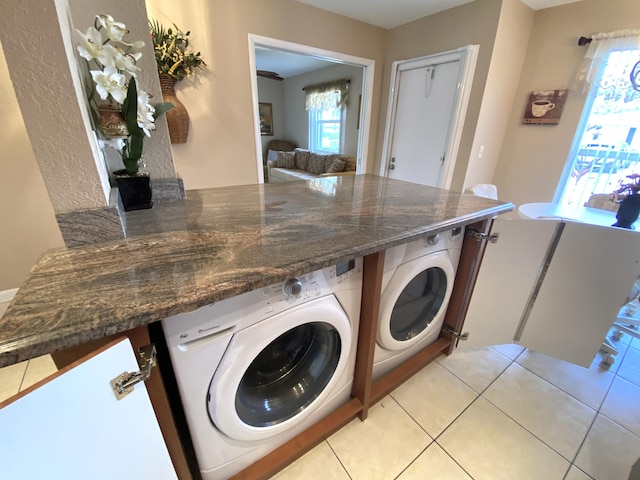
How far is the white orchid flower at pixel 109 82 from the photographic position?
2.47 ft

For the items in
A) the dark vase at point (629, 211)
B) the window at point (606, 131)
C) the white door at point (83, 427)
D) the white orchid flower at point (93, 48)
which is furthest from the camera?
the window at point (606, 131)

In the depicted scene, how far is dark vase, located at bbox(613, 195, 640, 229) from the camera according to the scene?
149cm

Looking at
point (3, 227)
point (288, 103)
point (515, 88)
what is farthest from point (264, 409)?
point (288, 103)

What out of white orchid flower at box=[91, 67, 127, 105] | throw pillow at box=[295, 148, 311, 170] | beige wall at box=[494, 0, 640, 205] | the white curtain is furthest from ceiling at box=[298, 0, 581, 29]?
throw pillow at box=[295, 148, 311, 170]

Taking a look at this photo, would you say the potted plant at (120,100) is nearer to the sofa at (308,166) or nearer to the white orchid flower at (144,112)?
the white orchid flower at (144,112)

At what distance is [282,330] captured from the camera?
0.76 metres

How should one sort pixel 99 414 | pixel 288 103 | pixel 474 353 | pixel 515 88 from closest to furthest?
pixel 99 414 → pixel 474 353 → pixel 515 88 → pixel 288 103

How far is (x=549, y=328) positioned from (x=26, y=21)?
229cm

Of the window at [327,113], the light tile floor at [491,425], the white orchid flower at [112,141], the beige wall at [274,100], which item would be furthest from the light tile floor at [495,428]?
the beige wall at [274,100]

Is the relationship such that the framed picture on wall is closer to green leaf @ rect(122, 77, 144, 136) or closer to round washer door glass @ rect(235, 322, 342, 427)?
green leaf @ rect(122, 77, 144, 136)

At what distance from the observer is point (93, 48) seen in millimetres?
729

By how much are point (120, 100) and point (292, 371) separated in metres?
1.10

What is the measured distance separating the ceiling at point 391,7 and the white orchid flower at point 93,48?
2395mm

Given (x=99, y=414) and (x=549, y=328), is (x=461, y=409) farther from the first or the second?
(x=99, y=414)
